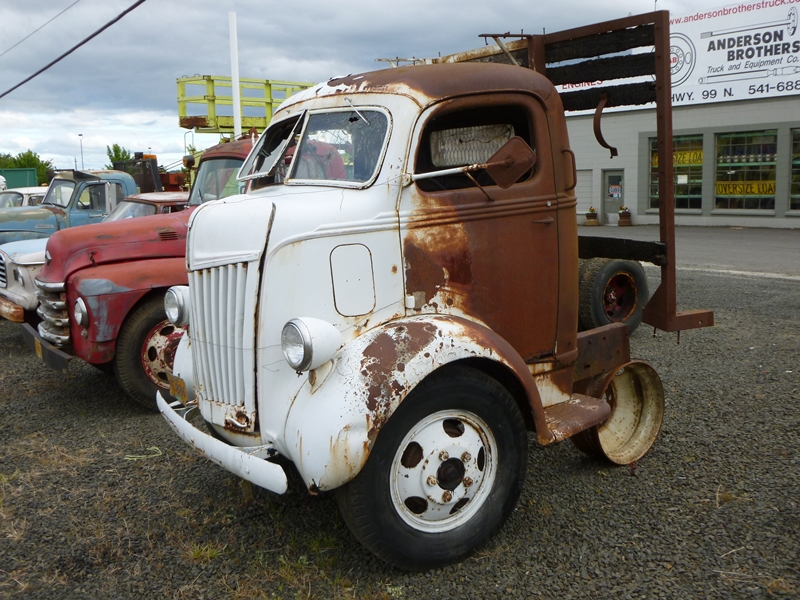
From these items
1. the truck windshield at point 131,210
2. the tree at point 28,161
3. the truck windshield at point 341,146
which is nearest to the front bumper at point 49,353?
the truck windshield at point 131,210

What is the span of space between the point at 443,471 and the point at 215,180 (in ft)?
15.0

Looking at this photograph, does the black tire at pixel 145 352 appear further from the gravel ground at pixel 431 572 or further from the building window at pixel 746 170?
the building window at pixel 746 170

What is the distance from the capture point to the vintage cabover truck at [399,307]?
119 inches

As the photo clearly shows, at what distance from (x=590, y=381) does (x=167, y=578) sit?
255cm

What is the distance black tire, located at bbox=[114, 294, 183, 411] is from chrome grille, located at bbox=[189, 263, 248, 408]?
2046 mm

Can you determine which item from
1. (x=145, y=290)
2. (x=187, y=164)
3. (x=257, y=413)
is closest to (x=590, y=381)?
(x=257, y=413)

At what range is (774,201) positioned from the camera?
20016mm

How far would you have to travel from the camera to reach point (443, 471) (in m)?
3.23

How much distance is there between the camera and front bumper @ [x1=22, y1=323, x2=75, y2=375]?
A: 5.46 m

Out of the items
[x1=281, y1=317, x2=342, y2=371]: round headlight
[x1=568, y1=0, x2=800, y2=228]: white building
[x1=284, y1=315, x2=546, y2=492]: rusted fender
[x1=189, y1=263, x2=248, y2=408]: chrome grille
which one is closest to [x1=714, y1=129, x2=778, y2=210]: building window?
[x1=568, y1=0, x2=800, y2=228]: white building

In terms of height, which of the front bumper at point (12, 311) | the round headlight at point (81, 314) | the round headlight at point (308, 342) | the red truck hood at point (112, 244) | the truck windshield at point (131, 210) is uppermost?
the truck windshield at point (131, 210)

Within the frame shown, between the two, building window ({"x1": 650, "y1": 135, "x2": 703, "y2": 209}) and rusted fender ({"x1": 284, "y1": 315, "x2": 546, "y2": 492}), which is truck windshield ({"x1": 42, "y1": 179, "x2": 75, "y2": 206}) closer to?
rusted fender ({"x1": 284, "y1": 315, "x2": 546, "y2": 492})

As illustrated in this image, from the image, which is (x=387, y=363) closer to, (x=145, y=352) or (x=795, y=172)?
(x=145, y=352)

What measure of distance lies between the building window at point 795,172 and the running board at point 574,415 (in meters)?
18.4
